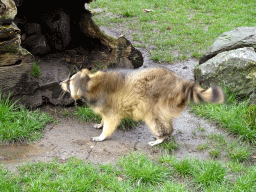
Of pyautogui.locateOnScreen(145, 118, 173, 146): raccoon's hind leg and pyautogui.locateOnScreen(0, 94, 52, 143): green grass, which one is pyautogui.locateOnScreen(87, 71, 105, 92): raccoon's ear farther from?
pyautogui.locateOnScreen(0, 94, 52, 143): green grass

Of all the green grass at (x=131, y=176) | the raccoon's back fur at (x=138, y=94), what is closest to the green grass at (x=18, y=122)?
the green grass at (x=131, y=176)

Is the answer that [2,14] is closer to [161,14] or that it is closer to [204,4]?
[161,14]

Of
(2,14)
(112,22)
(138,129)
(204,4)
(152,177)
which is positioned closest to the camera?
(152,177)

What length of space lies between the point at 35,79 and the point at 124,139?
1787 mm

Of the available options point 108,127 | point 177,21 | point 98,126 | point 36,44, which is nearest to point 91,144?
point 108,127

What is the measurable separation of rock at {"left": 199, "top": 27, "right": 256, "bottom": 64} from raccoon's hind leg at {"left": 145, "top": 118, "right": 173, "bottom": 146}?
2.62 m

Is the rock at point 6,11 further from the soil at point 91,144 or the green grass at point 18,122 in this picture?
the soil at point 91,144

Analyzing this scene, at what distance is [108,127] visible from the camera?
425 cm

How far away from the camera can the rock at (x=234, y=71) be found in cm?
523

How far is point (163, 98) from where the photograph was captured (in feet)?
12.7

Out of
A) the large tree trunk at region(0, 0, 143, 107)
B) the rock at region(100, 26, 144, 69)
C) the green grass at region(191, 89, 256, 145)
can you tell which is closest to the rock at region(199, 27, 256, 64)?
the green grass at region(191, 89, 256, 145)

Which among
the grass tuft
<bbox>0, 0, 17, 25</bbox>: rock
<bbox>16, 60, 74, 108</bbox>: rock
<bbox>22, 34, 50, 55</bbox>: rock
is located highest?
<bbox>0, 0, 17, 25</bbox>: rock

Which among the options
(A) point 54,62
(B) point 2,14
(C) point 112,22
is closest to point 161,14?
(C) point 112,22

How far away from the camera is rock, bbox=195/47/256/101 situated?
5230 millimetres
